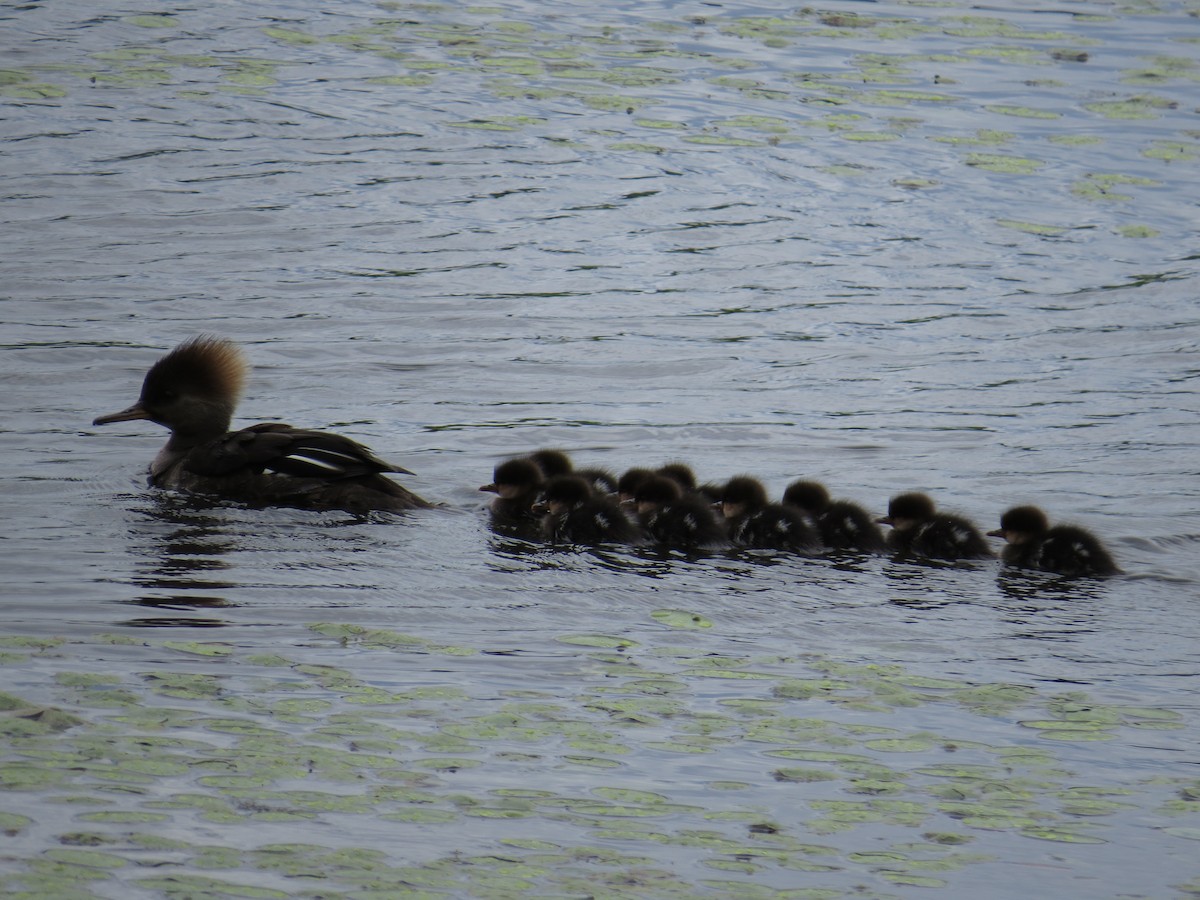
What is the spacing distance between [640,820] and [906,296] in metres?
6.96

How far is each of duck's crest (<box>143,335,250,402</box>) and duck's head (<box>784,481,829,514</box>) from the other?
227cm

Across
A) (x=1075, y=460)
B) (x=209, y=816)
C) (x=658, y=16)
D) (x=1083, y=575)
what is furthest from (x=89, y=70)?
(x=209, y=816)

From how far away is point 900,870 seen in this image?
3.95m

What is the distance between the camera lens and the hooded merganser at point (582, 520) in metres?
6.48

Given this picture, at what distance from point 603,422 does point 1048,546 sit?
254 centimetres

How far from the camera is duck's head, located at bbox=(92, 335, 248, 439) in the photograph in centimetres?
723

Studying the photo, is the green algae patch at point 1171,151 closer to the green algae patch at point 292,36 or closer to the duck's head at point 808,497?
the green algae patch at point 292,36

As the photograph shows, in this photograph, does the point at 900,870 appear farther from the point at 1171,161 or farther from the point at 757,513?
the point at 1171,161

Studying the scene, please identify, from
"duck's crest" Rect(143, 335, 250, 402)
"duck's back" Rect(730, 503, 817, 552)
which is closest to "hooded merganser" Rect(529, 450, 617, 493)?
"duck's back" Rect(730, 503, 817, 552)

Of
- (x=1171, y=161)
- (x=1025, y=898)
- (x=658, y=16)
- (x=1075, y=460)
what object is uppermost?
(x=658, y=16)

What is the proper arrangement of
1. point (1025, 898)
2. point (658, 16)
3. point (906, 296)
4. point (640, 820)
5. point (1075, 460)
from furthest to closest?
1. point (658, 16)
2. point (906, 296)
3. point (1075, 460)
4. point (640, 820)
5. point (1025, 898)

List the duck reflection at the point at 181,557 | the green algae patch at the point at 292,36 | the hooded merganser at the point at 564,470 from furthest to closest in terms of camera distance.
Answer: the green algae patch at the point at 292,36 < the hooded merganser at the point at 564,470 < the duck reflection at the point at 181,557

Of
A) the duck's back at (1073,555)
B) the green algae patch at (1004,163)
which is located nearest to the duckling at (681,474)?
the duck's back at (1073,555)

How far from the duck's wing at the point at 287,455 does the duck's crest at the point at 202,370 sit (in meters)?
0.31
